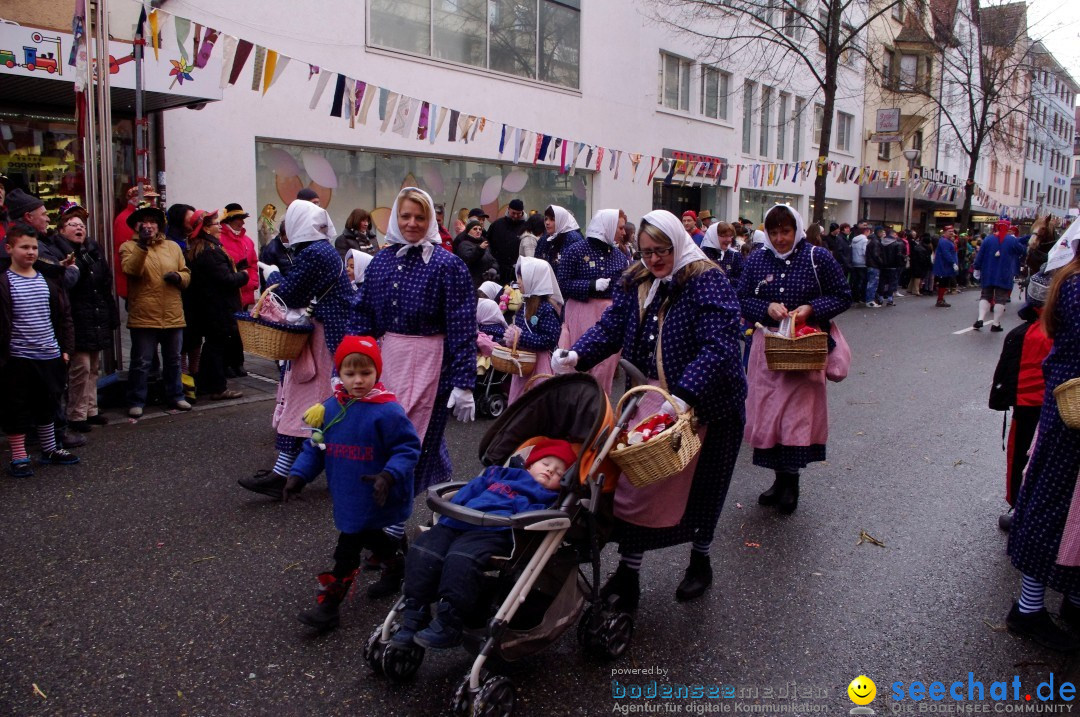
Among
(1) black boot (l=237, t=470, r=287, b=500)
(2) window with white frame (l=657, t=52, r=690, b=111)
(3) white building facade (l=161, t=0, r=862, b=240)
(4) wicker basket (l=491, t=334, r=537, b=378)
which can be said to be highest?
(2) window with white frame (l=657, t=52, r=690, b=111)

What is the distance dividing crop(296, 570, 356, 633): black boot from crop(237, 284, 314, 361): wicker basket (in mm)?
2091

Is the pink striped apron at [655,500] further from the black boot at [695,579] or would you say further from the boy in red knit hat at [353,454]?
the boy in red knit hat at [353,454]

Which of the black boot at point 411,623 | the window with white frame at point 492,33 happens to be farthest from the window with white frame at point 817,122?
the black boot at point 411,623

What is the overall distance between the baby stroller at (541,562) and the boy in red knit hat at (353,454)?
0.34 metres

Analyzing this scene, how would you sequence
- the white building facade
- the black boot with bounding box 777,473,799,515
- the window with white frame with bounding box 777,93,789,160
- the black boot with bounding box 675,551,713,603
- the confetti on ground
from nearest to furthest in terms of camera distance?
the black boot with bounding box 675,551,713,603
the confetti on ground
the black boot with bounding box 777,473,799,515
the white building facade
the window with white frame with bounding box 777,93,789,160

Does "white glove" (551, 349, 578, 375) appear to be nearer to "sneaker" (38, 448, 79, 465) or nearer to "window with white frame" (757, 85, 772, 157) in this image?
"sneaker" (38, 448, 79, 465)

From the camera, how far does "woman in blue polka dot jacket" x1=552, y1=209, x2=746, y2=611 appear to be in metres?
3.61

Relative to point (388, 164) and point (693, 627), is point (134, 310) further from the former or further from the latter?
point (388, 164)

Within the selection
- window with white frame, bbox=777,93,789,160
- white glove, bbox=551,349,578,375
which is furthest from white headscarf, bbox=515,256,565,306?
window with white frame, bbox=777,93,789,160

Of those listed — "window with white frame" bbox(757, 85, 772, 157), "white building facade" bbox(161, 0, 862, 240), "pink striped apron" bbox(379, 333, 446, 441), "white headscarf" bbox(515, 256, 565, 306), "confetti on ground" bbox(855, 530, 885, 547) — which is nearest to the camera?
"pink striped apron" bbox(379, 333, 446, 441)

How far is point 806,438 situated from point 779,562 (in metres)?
0.94

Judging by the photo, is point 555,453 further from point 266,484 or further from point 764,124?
point 764,124

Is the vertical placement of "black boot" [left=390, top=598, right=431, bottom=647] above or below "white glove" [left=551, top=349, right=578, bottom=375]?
below

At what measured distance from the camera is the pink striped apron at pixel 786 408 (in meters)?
5.13
